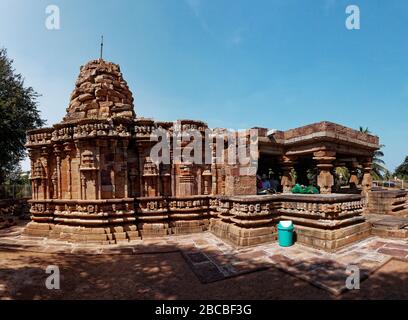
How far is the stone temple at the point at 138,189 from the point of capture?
684cm

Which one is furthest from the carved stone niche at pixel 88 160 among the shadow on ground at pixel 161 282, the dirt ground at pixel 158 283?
the dirt ground at pixel 158 283

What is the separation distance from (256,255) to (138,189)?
16.5 ft

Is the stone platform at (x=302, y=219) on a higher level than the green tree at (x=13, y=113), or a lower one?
lower

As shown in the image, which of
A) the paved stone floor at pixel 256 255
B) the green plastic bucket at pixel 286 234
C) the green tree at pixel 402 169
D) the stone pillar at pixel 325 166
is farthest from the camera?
the green tree at pixel 402 169

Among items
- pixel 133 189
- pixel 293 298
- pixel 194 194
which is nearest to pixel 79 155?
pixel 133 189

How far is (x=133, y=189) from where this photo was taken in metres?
8.76

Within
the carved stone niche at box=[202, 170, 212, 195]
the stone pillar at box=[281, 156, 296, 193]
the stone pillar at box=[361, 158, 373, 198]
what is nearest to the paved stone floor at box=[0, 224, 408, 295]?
the carved stone niche at box=[202, 170, 212, 195]

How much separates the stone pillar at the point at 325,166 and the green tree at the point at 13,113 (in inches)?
750

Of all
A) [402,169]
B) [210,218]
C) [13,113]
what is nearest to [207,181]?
[210,218]

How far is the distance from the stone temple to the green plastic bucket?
378mm

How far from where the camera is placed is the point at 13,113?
16.0m

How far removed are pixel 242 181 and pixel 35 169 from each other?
Result: 27.5 feet

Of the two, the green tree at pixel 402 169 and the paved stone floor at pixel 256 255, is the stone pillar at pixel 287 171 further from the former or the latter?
the green tree at pixel 402 169

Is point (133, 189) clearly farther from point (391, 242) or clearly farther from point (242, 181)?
point (391, 242)
